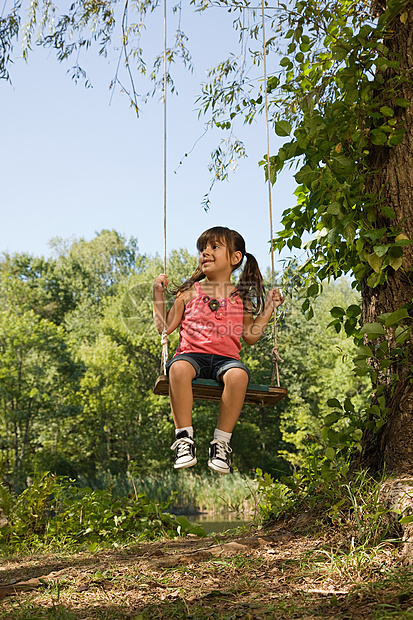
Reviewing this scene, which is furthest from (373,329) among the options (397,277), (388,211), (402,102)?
(402,102)

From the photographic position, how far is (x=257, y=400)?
3.71 metres

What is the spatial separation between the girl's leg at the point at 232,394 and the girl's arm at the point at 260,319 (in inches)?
21.0

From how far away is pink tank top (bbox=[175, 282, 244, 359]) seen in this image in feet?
12.4

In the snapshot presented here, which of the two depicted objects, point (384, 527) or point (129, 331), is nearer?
point (384, 527)

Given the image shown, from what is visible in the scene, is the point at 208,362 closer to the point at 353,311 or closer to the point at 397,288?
the point at 353,311

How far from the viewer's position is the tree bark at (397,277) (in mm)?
2961

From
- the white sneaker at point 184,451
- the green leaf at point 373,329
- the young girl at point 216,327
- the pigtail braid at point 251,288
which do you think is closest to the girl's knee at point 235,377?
the young girl at point 216,327

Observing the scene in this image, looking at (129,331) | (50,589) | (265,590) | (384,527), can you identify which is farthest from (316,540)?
(129,331)

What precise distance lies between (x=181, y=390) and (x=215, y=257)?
1077 mm

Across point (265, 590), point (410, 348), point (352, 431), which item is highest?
point (410, 348)

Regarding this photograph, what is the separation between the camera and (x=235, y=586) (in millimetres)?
2404

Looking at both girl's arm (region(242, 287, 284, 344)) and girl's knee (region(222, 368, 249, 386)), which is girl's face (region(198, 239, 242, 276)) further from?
girl's knee (region(222, 368, 249, 386))

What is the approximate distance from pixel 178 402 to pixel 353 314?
3.61ft

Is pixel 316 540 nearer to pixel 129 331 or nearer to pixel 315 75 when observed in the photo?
pixel 315 75
